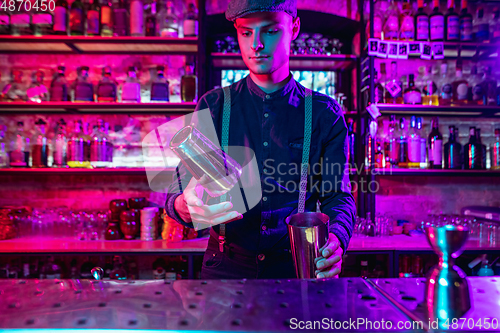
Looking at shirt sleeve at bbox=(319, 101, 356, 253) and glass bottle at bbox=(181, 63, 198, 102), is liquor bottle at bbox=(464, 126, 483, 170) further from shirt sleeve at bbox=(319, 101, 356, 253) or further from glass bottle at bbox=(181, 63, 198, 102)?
glass bottle at bbox=(181, 63, 198, 102)

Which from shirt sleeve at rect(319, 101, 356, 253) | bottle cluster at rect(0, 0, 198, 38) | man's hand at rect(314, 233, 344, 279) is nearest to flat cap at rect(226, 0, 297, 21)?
shirt sleeve at rect(319, 101, 356, 253)

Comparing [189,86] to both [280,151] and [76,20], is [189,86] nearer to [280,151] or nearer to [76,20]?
[76,20]

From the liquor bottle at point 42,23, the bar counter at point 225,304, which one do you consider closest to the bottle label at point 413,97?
the bar counter at point 225,304

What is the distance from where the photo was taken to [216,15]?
9.34 feet

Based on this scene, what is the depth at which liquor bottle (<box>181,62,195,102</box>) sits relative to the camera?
2611mm

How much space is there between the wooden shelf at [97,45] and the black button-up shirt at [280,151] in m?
1.49

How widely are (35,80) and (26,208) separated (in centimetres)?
110

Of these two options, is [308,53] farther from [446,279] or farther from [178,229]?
[446,279]

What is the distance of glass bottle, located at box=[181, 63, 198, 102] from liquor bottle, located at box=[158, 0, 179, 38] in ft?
0.95

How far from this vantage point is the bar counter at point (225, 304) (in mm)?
512

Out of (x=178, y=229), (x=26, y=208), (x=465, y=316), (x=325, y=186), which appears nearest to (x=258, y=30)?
(x=325, y=186)

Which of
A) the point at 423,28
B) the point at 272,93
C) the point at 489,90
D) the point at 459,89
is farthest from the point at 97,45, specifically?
the point at 489,90

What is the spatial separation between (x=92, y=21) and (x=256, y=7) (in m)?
2.06

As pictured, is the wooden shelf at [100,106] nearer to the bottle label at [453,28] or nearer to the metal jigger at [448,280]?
the bottle label at [453,28]
